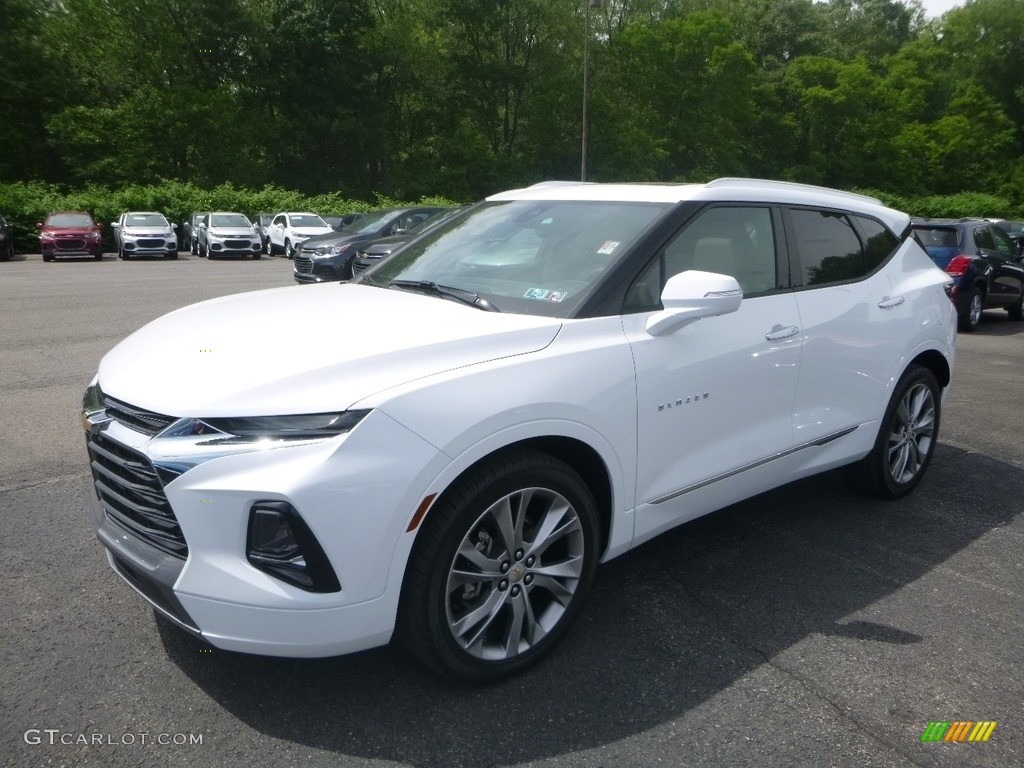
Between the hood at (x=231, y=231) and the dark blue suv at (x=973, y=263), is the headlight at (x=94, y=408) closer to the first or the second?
the dark blue suv at (x=973, y=263)

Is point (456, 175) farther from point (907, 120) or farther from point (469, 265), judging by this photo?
point (469, 265)

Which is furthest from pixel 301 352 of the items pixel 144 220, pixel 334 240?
pixel 144 220

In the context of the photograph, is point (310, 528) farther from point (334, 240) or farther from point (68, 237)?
point (68, 237)

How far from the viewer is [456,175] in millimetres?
57000

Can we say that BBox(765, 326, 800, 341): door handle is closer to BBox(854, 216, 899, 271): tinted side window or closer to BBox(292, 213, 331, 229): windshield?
BBox(854, 216, 899, 271): tinted side window

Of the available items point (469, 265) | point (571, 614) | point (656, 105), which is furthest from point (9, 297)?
point (656, 105)

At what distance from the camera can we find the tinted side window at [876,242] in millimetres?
4820

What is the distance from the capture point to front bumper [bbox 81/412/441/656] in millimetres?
2600

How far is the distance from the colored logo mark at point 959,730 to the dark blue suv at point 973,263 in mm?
11343

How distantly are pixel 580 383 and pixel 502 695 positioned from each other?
3.60 ft

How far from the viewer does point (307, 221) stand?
3209 cm

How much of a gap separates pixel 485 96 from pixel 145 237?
3592 cm

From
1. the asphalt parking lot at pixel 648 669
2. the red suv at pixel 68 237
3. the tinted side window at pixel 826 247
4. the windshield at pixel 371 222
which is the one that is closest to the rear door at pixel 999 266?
the asphalt parking lot at pixel 648 669

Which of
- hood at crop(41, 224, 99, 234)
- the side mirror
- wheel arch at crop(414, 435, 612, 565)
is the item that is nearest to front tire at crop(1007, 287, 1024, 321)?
the side mirror
